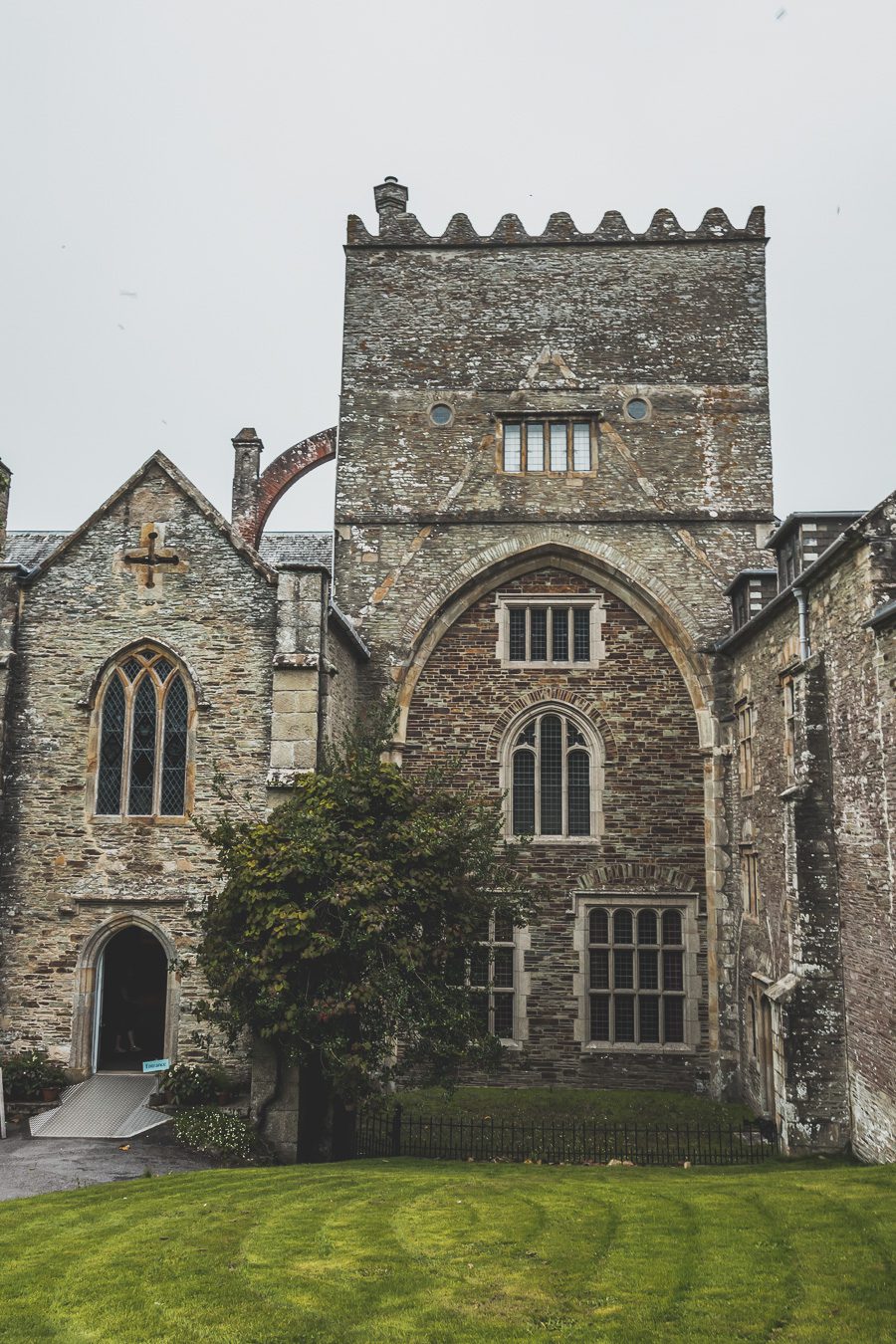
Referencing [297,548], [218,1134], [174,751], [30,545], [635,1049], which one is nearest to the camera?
[218,1134]

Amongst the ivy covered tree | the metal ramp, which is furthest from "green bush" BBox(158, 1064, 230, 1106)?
the ivy covered tree

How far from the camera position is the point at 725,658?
19047 mm

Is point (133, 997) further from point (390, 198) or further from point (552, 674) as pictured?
point (390, 198)

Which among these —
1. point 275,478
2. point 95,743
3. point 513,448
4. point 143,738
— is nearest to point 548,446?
point 513,448

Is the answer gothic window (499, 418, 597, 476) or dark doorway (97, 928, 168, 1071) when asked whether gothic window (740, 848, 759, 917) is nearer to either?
gothic window (499, 418, 597, 476)

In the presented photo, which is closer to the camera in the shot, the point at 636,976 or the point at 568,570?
the point at 636,976

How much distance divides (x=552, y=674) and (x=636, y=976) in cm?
579

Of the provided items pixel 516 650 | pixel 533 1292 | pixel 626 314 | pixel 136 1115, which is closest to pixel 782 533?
pixel 516 650

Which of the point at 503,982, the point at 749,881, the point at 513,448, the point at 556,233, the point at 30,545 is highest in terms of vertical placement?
the point at 556,233

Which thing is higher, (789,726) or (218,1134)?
(789,726)

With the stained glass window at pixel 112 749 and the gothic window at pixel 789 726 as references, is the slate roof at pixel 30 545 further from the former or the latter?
the gothic window at pixel 789 726

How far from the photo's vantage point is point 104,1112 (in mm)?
14242

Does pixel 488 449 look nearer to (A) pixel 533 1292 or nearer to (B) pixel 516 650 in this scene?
(B) pixel 516 650

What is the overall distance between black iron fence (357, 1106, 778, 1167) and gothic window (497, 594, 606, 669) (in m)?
8.51
